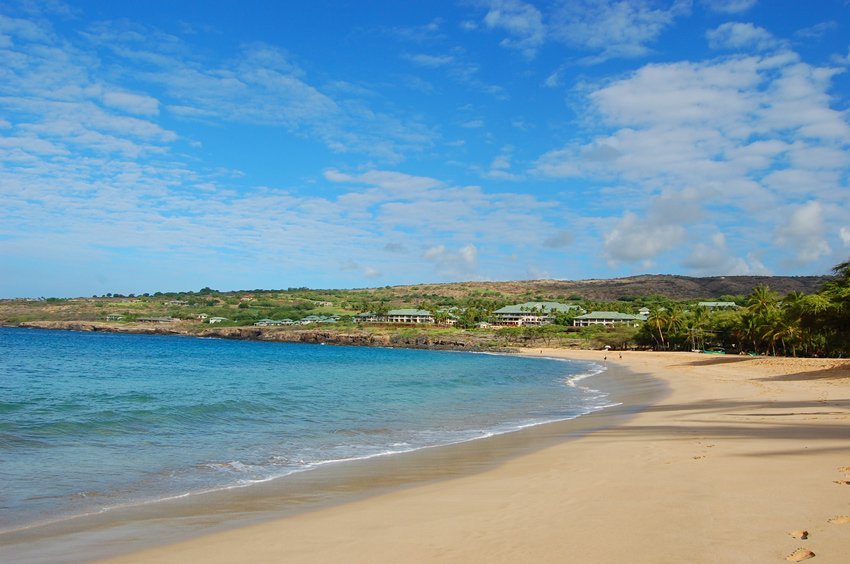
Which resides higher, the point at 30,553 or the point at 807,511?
the point at 807,511

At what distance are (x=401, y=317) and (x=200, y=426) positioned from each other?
14982 centimetres

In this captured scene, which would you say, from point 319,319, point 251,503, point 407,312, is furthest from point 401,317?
point 251,503

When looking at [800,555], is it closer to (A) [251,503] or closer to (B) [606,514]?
(B) [606,514]

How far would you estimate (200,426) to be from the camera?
18406 millimetres

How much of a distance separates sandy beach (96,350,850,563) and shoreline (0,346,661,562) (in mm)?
542

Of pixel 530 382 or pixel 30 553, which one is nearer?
pixel 30 553

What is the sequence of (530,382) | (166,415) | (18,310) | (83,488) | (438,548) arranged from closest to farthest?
(438,548) < (83,488) < (166,415) < (530,382) < (18,310)

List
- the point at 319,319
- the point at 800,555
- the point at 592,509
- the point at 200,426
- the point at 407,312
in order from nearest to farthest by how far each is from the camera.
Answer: the point at 800,555
the point at 592,509
the point at 200,426
the point at 407,312
the point at 319,319

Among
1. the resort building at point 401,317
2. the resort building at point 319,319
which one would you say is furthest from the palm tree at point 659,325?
the resort building at point 319,319

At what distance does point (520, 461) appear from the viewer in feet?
40.6

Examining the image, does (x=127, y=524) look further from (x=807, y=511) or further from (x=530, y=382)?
(x=530, y=382)

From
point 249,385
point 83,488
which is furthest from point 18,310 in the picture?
point 83,488

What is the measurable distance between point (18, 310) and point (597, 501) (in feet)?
712

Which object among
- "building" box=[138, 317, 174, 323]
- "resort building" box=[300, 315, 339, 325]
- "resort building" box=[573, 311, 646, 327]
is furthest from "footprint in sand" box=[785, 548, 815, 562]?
"building" box=[138, 317, 174, 323]
